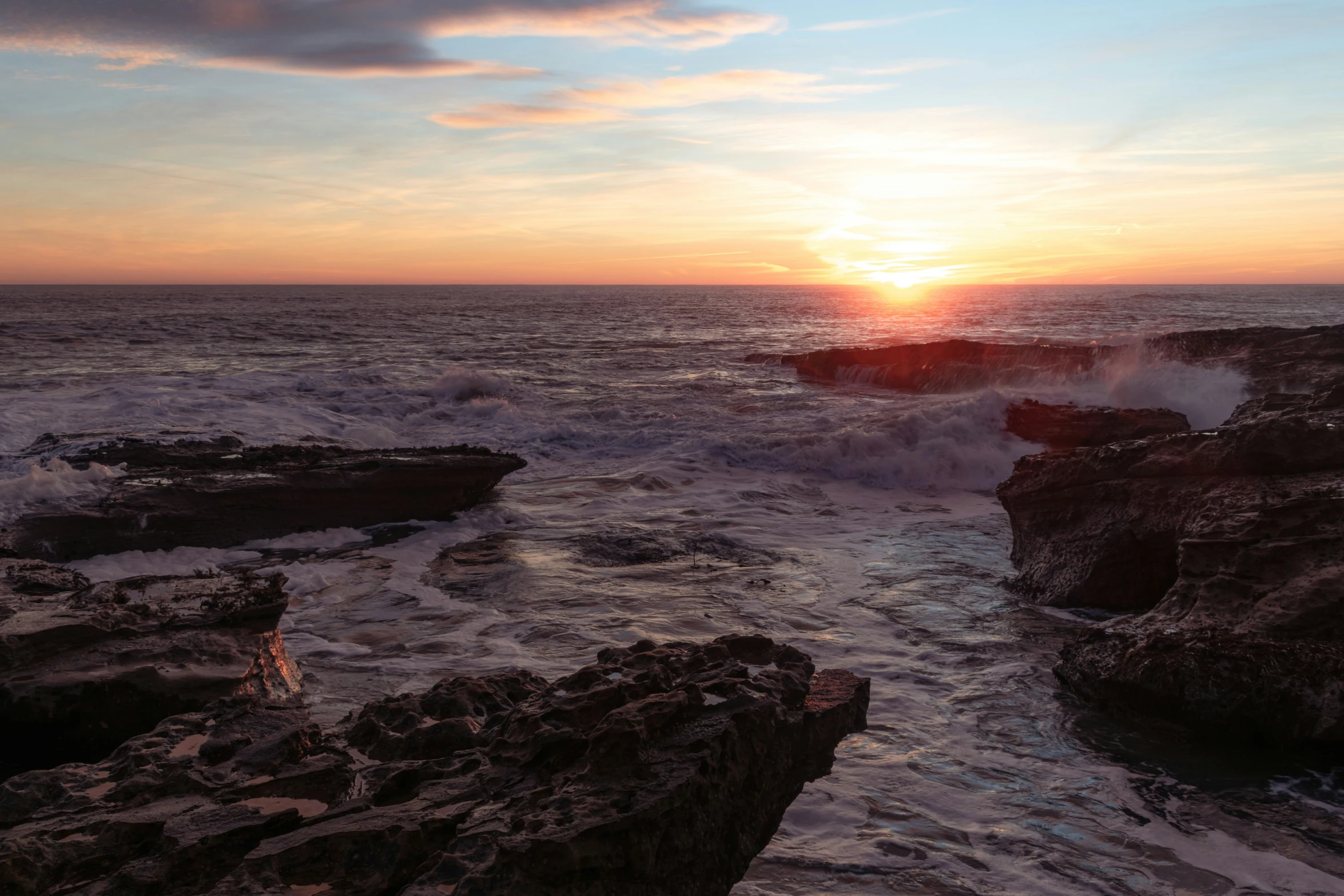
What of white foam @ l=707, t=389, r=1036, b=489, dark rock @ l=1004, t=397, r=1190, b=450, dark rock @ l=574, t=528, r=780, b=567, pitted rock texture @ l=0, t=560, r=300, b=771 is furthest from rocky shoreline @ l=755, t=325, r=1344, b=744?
pitted rock texture @ l=0, t=560, r=300, b=771

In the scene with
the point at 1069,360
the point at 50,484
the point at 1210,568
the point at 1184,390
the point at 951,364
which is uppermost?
the point at 1069,360

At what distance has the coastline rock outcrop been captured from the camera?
3902 millimetres

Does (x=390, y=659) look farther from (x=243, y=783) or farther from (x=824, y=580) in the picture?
(x=824, y=580)

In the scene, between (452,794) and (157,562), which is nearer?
(452,794)

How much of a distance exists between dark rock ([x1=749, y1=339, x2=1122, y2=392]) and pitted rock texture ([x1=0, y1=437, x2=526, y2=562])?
14.6m

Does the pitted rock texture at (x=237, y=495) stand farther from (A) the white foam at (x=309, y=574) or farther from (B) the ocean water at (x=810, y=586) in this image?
(A) the white foam at (x=309, y=574)

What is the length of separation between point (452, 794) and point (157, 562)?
17.0ft

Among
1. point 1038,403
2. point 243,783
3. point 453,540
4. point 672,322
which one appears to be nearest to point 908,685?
point 243,783

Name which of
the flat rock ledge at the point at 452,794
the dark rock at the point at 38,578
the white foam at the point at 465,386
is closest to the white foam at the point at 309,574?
the dark rock at the point at 38,578

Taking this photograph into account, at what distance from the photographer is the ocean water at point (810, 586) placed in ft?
10.7

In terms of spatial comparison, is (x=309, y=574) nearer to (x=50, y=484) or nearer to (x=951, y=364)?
(x=50, y=484)

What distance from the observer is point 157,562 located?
6.72 meters

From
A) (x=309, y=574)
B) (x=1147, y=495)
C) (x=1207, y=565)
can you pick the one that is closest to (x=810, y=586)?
(x=1147, y=495)

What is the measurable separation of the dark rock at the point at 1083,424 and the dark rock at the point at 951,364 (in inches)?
305
